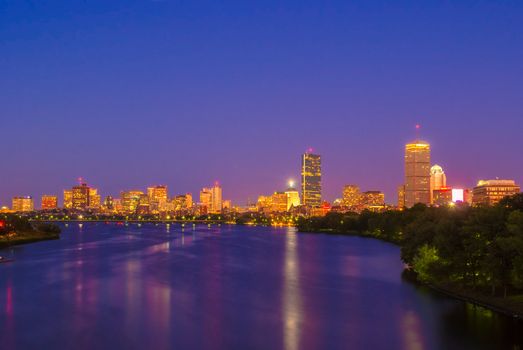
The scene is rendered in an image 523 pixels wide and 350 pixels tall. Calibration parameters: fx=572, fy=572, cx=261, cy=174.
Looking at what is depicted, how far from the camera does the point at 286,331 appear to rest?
810 inches

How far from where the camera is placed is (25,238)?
64062 mm

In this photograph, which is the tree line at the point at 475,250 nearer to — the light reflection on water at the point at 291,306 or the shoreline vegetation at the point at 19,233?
the light reflection on water at the point at 291,306

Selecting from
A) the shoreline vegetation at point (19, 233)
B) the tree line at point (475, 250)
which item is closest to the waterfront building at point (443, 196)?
the shoreline vegetation at point (19, 233)

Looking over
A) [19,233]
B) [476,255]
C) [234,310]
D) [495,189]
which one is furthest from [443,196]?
[234,310]

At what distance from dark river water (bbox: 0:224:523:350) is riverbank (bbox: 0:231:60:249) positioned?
18.9 meters

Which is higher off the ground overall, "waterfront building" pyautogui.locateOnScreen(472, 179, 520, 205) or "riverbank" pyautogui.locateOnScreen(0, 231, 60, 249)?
"waterfront building" pyautogui.locateOnScreen(472, 179, 520, 205)

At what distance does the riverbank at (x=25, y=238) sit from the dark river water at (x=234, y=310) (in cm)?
1888

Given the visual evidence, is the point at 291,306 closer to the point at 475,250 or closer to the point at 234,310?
the point at 234,310

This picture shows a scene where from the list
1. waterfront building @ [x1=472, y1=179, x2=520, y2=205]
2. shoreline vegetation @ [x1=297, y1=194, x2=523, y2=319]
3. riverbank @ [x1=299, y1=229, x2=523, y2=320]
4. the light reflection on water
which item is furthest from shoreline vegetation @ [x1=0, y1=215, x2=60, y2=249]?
waterfront building @ [x1=472, y1=179, x2=520, y2=205]

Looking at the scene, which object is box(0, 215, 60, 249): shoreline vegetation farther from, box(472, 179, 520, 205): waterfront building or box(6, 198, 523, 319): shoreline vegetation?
box(472, 179, 520, 205): waterfront building

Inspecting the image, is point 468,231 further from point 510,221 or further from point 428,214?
point 428,214

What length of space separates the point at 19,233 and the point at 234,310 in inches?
1968

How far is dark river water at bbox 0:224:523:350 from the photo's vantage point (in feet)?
63.1

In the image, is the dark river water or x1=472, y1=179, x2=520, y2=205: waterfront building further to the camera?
x1=472, y1=179, x2=520, y2=205: waterfront building
